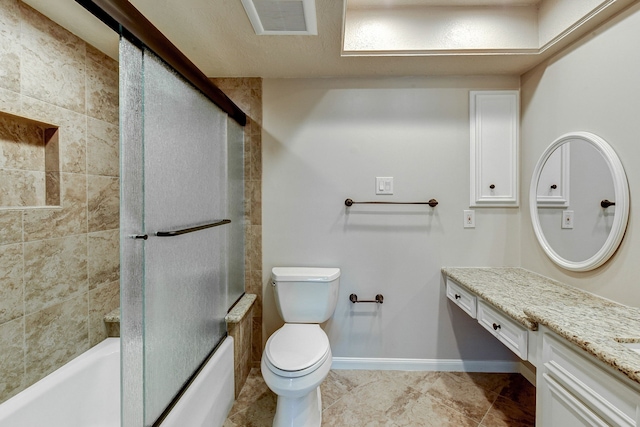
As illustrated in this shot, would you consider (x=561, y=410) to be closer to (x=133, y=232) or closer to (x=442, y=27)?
(x=133, y=232)

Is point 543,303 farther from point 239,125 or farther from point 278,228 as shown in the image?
point 239,125

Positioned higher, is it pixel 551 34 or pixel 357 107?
pixel 551 34

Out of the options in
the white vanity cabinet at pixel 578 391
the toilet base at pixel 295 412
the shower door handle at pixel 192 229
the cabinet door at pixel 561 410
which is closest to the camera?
the white vanity cabinet at pixel 578 391

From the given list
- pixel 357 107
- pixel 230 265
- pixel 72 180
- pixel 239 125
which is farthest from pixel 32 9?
pixel 357 107

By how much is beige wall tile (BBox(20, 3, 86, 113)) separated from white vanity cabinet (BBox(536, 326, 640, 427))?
236cm

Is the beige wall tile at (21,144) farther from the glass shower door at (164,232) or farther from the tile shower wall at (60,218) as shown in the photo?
the glass shower door at (164,232)

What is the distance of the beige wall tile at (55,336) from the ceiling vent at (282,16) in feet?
5.38

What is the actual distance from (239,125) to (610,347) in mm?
2057

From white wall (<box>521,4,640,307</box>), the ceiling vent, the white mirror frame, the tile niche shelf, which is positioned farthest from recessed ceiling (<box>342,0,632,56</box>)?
the tile niche shelf

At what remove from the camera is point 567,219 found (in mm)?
1539

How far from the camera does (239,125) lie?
190cm

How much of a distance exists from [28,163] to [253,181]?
1.11 m

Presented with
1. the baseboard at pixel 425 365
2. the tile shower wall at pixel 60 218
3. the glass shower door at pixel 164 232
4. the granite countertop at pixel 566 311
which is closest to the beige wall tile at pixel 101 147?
the tile shower wall at pixel 60 218

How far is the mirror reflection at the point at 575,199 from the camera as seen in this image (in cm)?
134
